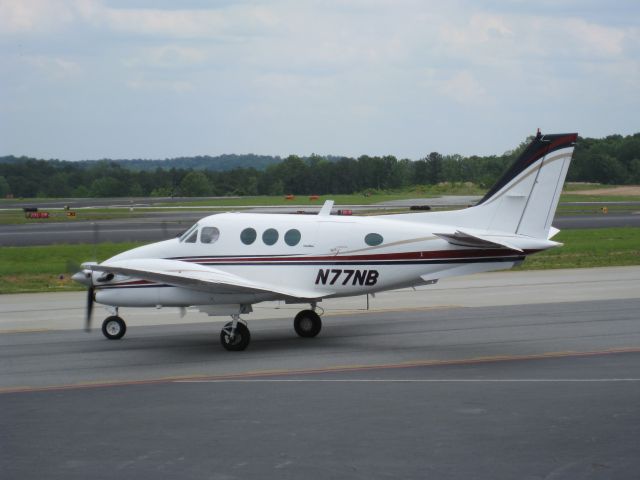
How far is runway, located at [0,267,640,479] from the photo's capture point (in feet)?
37.4

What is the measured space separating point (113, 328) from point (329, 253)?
5.38m

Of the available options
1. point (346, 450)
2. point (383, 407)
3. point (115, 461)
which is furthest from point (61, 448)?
point (383, 407)

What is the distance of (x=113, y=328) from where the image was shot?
2202 centimetres

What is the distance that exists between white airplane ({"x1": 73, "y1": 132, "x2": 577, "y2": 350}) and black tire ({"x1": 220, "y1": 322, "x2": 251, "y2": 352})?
21mm

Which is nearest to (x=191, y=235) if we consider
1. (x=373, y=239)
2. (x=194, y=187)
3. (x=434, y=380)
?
(x=373, y=239)

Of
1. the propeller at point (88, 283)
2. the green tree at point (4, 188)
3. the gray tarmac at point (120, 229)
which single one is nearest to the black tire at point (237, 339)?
the propeller at point (88, 283)

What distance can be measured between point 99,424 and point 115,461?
2.13 m

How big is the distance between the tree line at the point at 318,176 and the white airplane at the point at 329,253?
112552 millimetres

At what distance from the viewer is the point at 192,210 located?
79875 mm

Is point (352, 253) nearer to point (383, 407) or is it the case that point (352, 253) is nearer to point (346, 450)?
point (383, 407)

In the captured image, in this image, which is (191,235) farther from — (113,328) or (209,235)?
(113,328)

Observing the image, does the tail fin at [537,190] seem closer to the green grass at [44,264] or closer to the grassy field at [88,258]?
the green grass at [44,264]

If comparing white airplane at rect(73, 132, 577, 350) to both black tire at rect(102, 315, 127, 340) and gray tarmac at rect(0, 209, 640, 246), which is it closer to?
black tire at rect(102, 315, 127, 340)

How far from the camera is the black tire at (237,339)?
65.8 feet
